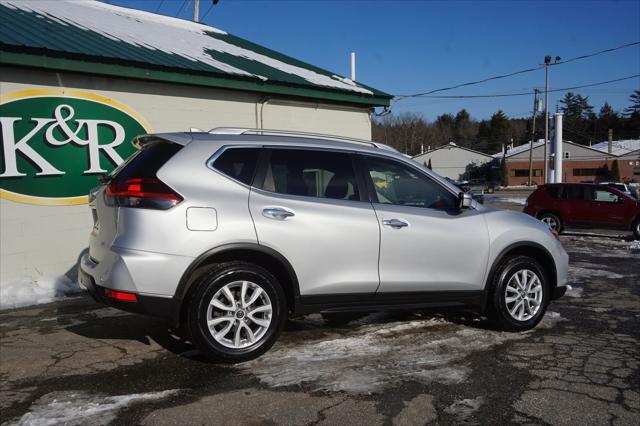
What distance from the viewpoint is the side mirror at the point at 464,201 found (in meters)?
5.14

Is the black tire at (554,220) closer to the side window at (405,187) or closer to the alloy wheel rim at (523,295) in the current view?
the alloy wheel rim at (523,295)

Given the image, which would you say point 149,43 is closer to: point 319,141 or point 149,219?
point 319,141

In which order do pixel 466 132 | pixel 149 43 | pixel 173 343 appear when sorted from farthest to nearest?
1. pixel 466 132
2. pixel 149 43
3. pixel 173 343

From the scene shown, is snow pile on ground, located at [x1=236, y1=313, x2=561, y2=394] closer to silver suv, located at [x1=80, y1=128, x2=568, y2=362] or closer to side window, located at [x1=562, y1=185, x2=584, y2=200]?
silver suv, located at [x1=80, y1=128, x2=568, y2=362]

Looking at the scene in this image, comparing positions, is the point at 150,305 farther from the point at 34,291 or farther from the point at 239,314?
the point at 34,291

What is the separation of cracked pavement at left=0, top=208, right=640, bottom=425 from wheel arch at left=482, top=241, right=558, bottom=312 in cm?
43

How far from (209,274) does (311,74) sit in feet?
28.2

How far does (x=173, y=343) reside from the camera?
4.96m

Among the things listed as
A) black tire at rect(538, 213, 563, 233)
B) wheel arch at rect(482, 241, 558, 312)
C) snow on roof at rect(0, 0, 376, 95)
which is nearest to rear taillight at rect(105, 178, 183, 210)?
wheel arch at rect(482, 241, 558, 312)

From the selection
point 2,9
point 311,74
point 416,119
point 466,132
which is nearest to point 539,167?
point 416,119

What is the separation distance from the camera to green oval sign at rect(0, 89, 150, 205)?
7.12 metres

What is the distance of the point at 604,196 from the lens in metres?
15.8

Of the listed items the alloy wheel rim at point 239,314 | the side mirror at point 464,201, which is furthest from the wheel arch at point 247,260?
the side mirror at point 464,201

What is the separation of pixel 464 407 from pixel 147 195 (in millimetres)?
2663
